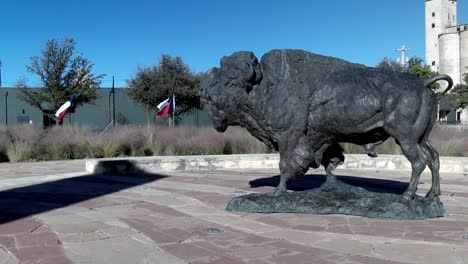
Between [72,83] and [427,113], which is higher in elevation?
[72,83]

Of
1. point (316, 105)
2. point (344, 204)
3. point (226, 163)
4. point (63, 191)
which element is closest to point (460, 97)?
point (226, 163)

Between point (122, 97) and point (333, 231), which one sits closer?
point (333, 231)

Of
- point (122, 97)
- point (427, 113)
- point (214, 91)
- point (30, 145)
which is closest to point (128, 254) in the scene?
point (214, 91)

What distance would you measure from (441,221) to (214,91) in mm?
2965

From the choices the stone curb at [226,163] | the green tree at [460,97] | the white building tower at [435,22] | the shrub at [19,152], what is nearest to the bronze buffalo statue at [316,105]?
the stone curb at [226,163]

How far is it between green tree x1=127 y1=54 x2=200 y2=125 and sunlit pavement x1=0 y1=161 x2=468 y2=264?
23.1 metres

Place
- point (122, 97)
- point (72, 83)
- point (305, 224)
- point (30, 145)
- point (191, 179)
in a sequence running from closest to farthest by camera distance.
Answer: point (305, 224) → point (191, 179) → point (30, 145) → point (72, 83) → point (122, 97)

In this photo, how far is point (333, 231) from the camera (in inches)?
180

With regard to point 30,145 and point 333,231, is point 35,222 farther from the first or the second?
point 30,145

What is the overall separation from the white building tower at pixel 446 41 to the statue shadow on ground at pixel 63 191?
197 ft

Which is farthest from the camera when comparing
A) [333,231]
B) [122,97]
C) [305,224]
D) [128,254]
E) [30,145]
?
[122,97]

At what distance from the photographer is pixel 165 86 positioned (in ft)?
99.0

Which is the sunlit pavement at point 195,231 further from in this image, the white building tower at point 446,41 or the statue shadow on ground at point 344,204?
the white building tower at point 446,41

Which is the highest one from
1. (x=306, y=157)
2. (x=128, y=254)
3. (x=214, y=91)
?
(x=214, y=91)
